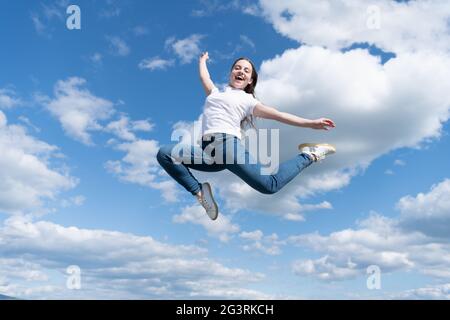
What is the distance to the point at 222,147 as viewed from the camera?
283 inches

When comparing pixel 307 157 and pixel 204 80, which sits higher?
pixel 204 80

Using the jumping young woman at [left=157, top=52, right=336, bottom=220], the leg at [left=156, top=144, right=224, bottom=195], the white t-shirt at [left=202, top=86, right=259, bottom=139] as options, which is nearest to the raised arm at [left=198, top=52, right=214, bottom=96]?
the jumping young woman at [left=157, top=52, right=336, bottom=220]

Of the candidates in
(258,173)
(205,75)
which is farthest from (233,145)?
(205,75)

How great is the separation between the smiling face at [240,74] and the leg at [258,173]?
111cm

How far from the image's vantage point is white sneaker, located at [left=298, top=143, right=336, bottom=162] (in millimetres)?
8039

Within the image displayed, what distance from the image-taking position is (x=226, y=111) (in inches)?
295

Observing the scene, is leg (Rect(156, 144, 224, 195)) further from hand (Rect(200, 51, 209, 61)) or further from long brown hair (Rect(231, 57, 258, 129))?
hand (Rect(200, 51, 209, 61))

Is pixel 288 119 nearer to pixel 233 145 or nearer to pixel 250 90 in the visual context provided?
pixel 233 145
